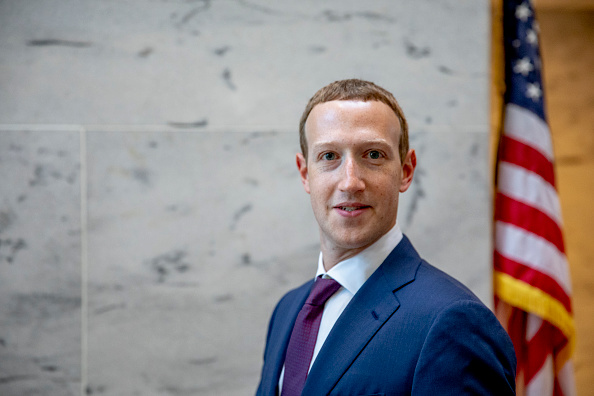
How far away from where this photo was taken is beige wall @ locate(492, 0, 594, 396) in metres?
2.52

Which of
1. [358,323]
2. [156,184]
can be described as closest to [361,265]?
[358,323]

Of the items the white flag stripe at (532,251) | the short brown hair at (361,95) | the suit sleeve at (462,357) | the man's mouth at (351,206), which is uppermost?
the short brown hair at (361,95)

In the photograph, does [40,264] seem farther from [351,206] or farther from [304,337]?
[351,206]

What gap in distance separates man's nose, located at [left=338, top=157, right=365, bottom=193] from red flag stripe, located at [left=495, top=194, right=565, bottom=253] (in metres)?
1.09

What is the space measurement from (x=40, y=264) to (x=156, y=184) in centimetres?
50

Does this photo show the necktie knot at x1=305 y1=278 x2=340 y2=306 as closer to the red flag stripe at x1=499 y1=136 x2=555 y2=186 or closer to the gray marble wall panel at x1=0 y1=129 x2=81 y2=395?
the gray marble wall panel at x1=0 y1=129 x2=81 y2=395

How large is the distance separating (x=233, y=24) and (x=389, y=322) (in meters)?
1.28

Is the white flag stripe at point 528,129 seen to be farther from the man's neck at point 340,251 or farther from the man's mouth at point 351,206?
the man's mouth at point 351,206

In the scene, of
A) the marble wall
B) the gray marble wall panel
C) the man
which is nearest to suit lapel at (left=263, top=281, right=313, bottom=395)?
the man

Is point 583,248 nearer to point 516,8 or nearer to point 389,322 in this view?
point 516,8

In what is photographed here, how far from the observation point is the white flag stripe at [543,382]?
1.76 m

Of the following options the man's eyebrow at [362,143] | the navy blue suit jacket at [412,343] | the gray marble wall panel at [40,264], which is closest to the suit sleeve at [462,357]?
the navy blue suit jacket at [412,343]

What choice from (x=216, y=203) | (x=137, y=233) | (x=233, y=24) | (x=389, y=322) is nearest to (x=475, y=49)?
(x=233, y=24)

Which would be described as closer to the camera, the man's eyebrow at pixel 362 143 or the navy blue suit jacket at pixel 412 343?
the navy blue suit jacket at pixel 412 343
